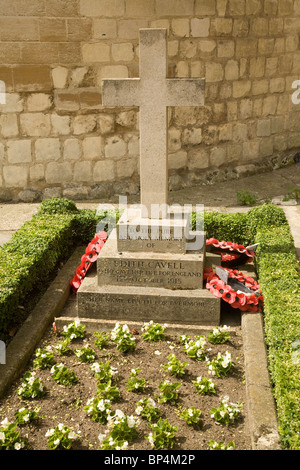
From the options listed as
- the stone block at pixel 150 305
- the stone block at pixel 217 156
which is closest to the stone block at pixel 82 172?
the stone block at pixel 217 156

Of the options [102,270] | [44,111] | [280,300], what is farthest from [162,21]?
[280,300]

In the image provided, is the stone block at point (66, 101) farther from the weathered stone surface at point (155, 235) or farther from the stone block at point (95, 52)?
the weathered stone surface at point (155, 235)

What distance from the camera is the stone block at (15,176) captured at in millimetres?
7793

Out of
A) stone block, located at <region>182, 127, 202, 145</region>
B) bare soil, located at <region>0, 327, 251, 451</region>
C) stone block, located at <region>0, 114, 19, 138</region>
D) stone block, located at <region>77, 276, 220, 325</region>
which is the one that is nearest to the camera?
bare soil, located at <region>0, 327, 251, 451</region>

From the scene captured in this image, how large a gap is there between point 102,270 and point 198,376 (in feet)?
4.75

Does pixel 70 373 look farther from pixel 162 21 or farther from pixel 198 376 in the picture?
pixel 162 21

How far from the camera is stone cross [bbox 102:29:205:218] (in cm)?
466

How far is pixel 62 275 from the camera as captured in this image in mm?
5578

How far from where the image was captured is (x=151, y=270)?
16.2 feet

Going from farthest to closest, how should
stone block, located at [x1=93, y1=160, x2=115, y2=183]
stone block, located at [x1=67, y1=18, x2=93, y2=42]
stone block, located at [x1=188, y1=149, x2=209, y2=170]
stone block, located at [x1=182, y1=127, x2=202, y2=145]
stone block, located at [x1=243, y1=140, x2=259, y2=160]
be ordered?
stone block, located at [x1=243, y1=140, x2=259, y2=160]
stone block, located at [x1=188, y1=149, x2=209, y2=170]
stone block, located at [x1=182, y1=127, x2=202, y2=145]
stone block, located at [x1=93, y1=160, x2=115, y2=183]
stone block, located at [x1=67, y1=18, x2=93, y2=42]

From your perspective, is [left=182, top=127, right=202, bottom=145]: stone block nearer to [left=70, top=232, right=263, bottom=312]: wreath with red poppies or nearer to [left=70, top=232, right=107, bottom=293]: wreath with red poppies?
[left=70, top=232, right=263, bottom=312]: wreath with red poppies

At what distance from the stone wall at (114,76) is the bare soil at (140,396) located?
3.80 metres

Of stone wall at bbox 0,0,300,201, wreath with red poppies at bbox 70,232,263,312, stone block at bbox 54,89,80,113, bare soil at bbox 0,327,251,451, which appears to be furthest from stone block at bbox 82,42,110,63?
bare soil at bbox 0,327,251,451

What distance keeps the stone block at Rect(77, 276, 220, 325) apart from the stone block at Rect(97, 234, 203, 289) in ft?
0.26
